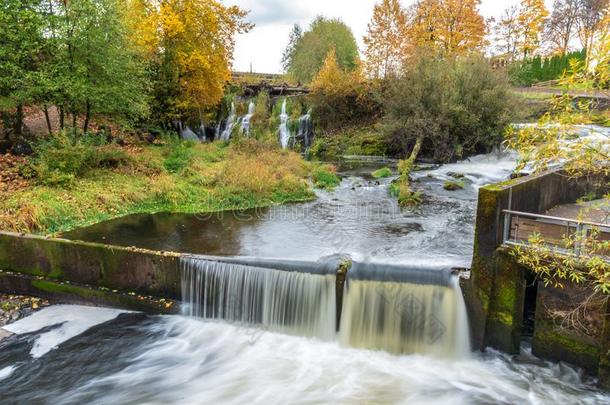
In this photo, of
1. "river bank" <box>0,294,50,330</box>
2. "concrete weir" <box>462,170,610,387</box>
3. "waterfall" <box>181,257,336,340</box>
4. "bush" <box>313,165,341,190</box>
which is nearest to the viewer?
"concrete weir" <box>462,170,610,387</box>

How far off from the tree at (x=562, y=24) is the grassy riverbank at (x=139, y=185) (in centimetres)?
4737

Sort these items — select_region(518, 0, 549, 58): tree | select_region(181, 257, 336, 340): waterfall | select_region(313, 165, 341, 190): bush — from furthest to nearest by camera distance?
select_region(518, 0, 549, 58): tree < select_region(313, 165, 341, 190): bush < select_region(181, 257, 336, 340): waterfall

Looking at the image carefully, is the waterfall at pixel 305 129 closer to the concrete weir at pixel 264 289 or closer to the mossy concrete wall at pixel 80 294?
the concrete weir at pixel 264 289

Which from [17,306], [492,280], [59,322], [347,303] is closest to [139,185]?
[17,306]

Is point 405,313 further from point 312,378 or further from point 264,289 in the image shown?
point 264,289

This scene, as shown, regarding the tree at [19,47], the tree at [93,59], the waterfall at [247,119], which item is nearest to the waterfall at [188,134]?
the waterfall at [247,119]

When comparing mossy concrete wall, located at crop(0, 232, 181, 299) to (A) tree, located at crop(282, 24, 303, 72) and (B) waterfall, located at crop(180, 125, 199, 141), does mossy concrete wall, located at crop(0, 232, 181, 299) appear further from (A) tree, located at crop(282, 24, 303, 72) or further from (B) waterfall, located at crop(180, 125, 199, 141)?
(A) tree, located at crop(282, 24, 303, 72)

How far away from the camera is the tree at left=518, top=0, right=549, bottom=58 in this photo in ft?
133

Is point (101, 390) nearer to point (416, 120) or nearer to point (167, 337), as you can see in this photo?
point (167, 337)

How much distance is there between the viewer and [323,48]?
49156mm

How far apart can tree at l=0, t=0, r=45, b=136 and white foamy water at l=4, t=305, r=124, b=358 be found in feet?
28.4

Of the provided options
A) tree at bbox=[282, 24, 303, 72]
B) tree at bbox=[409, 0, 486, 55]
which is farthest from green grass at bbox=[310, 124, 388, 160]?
tree at bbox=[282, 24, 303, 72]

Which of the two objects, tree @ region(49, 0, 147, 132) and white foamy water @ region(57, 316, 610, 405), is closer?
white foamy water @ region(57, 316, 610, 405)

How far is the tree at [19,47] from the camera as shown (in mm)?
14688
